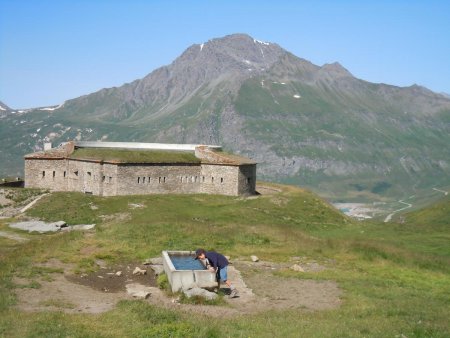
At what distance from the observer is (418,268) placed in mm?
34062

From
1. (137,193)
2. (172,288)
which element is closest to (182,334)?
(172,288)

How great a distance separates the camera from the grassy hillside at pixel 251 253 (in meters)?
18.3

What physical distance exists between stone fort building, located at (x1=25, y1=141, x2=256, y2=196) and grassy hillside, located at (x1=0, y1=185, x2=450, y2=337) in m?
4.39

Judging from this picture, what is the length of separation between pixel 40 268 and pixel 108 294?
211 inches

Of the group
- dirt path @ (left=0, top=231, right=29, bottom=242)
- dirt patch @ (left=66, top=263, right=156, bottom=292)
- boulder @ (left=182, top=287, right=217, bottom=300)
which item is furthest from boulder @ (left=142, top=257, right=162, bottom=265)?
dirt path @ (left=0, top=231, right=29, bottom=242)

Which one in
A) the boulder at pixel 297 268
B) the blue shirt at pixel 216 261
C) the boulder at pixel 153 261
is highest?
the blue shirt at pixel 216 261

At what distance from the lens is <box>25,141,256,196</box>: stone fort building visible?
66.5 metres

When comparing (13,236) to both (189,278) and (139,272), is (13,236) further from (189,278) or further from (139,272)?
(189,278)

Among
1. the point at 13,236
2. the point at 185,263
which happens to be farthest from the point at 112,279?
the point at 13,236

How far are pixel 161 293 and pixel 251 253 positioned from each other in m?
11.8

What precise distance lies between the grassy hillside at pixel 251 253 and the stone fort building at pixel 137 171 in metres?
4.39

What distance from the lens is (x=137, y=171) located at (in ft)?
219

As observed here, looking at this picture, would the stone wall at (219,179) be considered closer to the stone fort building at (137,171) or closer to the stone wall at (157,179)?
the stone fort building at (137,171)

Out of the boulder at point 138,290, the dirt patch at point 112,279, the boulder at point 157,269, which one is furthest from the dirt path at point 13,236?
the boulder at point 138,290
